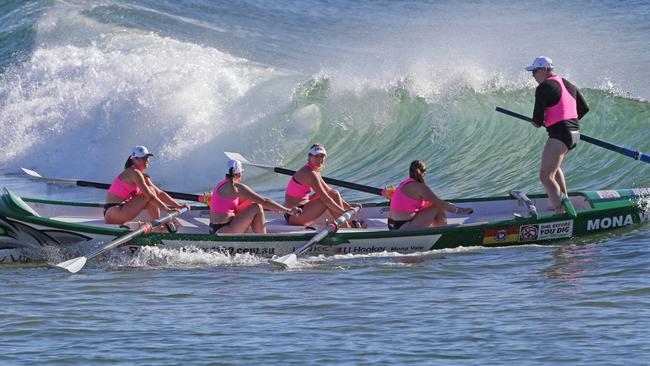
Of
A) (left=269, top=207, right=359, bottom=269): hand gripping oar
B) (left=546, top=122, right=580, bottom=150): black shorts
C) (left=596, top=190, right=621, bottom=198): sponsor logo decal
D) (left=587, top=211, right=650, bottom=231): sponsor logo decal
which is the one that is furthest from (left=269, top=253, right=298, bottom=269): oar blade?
(left=596, top=190, right=621, bottom=198): sponsor logo decal

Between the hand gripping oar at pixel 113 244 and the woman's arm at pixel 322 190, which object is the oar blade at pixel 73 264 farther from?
the woman's arm at pixel 322 190

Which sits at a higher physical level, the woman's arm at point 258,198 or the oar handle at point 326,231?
the woman's arm at point 258,198

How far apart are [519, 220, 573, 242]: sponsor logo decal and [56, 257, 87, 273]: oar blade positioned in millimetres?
5043

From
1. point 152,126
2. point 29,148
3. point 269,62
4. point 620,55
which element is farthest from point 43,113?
point 620,55

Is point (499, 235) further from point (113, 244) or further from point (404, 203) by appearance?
point (113, 244)

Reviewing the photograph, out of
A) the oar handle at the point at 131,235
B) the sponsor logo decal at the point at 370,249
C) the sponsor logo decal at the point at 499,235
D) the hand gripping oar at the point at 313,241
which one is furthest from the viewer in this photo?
the sponsor logo decal at the point at 499,235

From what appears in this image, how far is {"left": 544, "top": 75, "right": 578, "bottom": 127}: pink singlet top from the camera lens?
1343 cm

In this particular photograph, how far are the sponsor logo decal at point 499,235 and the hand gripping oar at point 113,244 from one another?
3.81 m

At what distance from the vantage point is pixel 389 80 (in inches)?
915

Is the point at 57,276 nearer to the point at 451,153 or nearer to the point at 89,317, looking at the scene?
the point at 89,317

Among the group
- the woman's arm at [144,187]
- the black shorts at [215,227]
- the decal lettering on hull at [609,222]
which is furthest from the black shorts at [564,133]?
the woman's arm at [144,187]

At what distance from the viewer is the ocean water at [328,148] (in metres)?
9.38

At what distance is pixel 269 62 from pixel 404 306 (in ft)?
65.0

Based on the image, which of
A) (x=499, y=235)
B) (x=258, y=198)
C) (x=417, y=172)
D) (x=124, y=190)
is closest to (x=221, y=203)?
(x=258, y=198)
